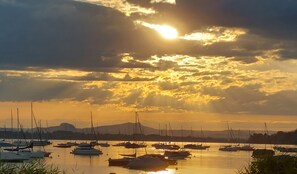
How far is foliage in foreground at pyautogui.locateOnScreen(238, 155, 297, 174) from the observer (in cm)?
2952

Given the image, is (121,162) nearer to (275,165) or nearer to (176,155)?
(176,155)

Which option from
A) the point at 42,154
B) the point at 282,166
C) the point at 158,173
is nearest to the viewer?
the point at 282,166

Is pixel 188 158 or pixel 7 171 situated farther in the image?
pixel 188 158

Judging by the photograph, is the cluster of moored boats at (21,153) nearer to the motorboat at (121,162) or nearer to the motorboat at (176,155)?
the motorboat at (121,162)

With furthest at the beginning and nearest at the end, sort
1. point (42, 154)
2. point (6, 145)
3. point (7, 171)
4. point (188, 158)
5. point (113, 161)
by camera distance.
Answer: point (6, 145) < point (188, 158) < point (42, 154) < point (113, 161) < point (7, 171)

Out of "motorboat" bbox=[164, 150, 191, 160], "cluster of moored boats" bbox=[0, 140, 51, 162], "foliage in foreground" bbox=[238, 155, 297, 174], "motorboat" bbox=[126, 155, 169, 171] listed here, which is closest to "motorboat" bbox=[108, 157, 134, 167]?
"motorboat" bbox=[126, 155, 169, 171]

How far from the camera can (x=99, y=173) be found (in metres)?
105

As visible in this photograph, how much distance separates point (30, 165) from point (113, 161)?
101900 mm

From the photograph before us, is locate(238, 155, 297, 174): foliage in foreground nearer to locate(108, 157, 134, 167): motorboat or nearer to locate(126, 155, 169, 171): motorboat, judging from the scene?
locate(126, 155, 169, 171): motorboat

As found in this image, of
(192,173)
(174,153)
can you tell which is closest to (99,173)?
(192,173)

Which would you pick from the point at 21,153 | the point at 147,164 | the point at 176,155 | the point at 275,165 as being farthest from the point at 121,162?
the point at 275,165

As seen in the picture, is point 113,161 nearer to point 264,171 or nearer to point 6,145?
point 6,145

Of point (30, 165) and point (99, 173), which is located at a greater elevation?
point (30, 165)

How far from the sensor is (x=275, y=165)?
99.5ft
